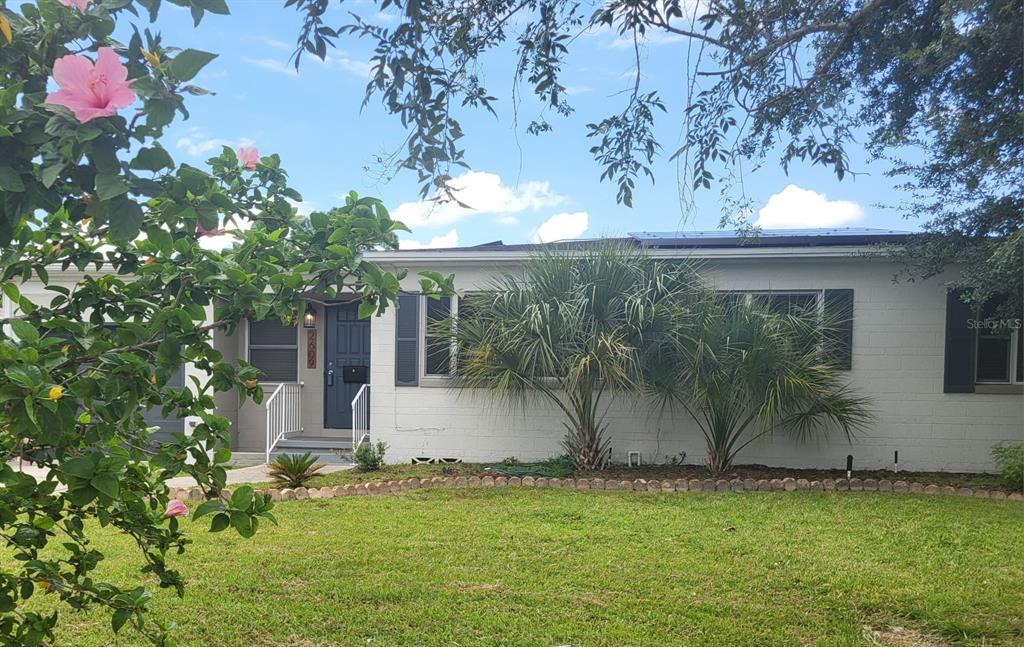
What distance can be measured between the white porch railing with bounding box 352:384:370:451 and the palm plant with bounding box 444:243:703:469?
185 centimetres

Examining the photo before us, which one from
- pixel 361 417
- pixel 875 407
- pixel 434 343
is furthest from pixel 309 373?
pixel 875 407

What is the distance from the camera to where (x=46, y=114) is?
4.67 ft

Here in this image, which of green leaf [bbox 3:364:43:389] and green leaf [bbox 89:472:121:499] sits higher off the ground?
green leaf [bbox 3:364:43:389]

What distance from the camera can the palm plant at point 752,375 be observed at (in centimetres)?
785

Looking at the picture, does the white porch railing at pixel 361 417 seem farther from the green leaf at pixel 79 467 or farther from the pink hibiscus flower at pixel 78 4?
the pink hibiscus flower at pixel 78 4

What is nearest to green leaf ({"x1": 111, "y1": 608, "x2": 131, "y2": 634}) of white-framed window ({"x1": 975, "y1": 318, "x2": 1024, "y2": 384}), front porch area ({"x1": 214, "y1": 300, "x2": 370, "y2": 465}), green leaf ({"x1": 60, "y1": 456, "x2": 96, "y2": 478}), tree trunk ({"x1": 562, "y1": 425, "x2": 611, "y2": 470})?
green leaf ({"x1": 60, "y1": 456, "x2": 96, "y2": 478})

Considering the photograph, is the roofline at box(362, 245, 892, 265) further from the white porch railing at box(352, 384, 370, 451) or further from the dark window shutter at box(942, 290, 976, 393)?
the white porch railing at box(352, 384, 370, 451)

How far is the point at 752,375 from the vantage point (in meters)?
7.85

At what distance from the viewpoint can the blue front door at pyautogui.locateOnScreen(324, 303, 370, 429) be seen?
1117cm

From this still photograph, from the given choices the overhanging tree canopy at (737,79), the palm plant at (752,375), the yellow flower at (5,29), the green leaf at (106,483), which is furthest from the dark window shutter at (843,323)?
the yellow flower at (5,29)

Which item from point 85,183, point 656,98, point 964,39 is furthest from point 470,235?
point 85,183

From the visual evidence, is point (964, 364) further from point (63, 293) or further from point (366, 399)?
point (63, 293)

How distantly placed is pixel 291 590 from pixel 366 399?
6255mm

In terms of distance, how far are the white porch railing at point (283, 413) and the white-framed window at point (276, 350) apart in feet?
1.04
